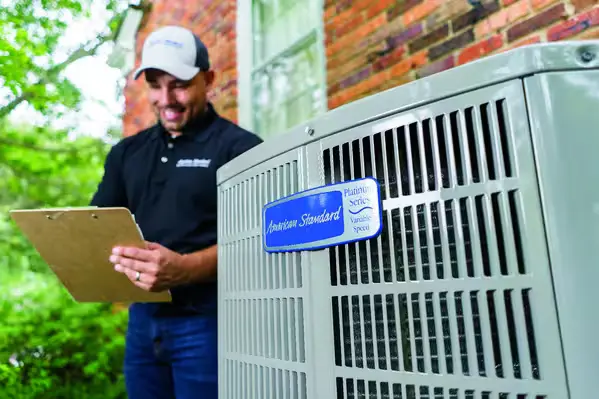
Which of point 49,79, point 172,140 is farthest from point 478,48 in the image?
point 49,79

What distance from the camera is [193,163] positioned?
166cm

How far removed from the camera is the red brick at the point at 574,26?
1.31 m

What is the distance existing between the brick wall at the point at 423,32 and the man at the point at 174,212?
0.59 meters

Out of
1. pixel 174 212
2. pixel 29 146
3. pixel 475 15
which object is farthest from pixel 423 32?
pixel 29 146

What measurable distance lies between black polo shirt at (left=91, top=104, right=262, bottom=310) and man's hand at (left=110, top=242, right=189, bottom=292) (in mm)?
183

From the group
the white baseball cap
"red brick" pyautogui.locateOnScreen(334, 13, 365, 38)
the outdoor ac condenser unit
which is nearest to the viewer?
the outdoor ac condenser unit

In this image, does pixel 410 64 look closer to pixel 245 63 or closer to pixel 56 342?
pixel 245 63

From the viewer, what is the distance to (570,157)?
2.06 ft

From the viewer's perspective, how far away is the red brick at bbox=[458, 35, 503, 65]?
1570 mm

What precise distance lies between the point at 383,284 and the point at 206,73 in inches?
51.4

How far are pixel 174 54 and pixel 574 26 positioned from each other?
3.77 feet

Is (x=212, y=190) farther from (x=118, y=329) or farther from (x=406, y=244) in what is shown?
(x=118, y=329)

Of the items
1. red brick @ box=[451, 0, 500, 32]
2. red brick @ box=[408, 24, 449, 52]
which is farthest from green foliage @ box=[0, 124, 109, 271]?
red brick @ box=[451, 0, 500, 32]

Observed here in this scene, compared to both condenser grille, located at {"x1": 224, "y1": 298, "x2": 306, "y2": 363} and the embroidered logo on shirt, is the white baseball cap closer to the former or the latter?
the embroidered logo on shirt
